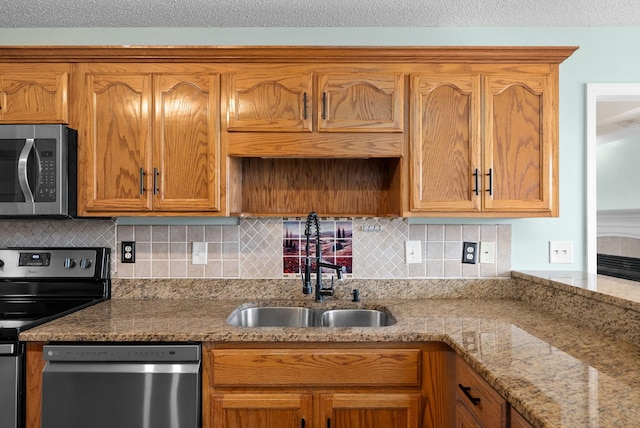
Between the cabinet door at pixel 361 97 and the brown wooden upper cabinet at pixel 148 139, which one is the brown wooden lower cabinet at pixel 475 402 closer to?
the cabinet door at pixel 361 97

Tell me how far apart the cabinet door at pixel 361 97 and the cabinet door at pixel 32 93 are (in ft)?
4.04

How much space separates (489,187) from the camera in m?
2.00

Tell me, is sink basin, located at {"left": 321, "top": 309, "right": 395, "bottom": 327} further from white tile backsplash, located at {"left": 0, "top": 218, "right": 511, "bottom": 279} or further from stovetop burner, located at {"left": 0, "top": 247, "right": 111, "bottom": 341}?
stovetop burner, located at {"left": 0, "top": 247, "right": 111, "bottom": 341}

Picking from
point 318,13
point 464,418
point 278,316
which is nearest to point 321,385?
point 464,418

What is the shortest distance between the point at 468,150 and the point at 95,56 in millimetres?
1821

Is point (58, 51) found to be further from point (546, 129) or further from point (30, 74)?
point (546, 129)

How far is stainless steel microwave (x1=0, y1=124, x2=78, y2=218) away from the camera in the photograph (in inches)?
76.0

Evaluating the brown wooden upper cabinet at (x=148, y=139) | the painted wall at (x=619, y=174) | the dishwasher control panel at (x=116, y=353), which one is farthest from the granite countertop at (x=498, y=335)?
the painted wall at (x=619, y=174)

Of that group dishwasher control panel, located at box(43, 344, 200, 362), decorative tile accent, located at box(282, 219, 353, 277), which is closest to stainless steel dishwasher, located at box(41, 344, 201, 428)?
dishwasher control panel, located at box(43, 344, 200, 362)

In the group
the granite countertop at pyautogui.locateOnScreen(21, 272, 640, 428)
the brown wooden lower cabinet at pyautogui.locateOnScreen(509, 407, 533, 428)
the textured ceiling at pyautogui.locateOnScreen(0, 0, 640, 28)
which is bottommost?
the brown wooden lower cabinet at pyautogui.locateOnScreen(509, 407, 533, 428)

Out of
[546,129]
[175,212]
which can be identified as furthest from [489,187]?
[175,212]

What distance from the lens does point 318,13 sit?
224cm

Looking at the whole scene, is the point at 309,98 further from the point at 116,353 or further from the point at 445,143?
the point at 116,353

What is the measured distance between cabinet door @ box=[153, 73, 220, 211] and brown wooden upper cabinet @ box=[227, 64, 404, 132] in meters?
0.12
